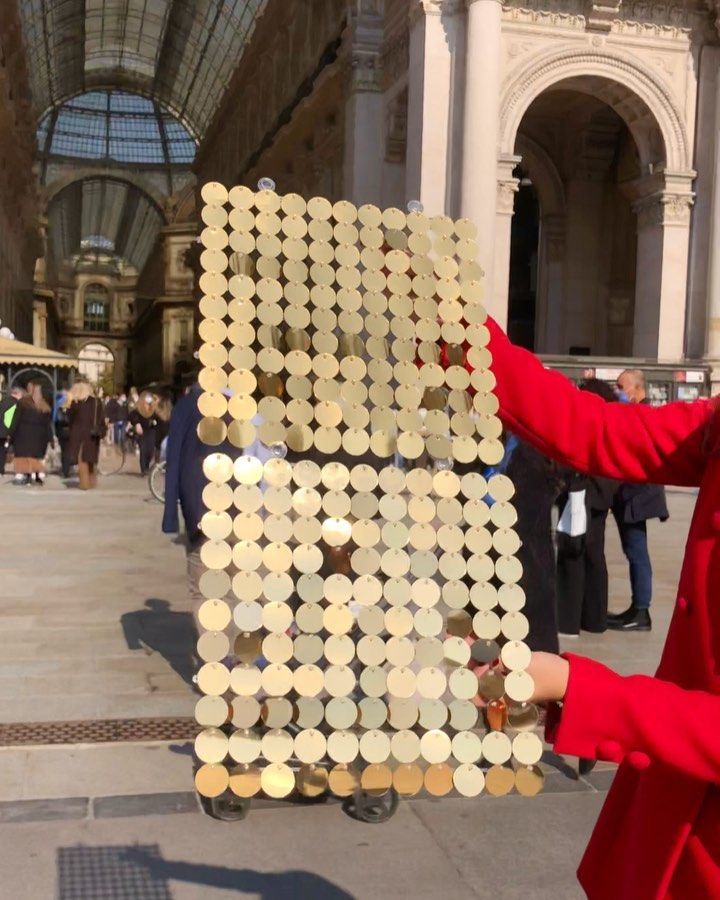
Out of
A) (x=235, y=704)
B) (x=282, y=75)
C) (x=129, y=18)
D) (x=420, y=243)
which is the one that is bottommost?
(x=235, y=704)

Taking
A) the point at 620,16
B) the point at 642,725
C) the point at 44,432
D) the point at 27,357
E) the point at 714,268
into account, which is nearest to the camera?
the point at 642,725

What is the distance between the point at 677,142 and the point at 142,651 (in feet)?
60.2

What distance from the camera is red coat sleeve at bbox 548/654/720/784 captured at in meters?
1.57

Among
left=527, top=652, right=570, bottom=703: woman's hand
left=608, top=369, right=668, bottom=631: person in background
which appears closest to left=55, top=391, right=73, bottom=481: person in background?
left=608, top=369, right=668, bottom=631: person in background

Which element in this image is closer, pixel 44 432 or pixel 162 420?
pixel 44 432

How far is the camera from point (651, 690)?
158cm

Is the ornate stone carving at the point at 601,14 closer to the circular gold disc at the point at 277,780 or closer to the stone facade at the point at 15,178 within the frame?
the stone facade at the point at 15,178

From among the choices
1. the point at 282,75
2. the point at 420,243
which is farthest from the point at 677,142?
the point at 420,243

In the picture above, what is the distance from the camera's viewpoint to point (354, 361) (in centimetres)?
198

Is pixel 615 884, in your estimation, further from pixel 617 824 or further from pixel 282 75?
pixel 282 75

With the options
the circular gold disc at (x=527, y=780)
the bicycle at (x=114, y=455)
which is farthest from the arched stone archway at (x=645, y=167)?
the circular gold disc at (x=527, y=780)

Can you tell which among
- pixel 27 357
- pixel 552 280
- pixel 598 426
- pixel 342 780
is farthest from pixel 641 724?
pixel 552 280

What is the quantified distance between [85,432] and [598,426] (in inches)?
649

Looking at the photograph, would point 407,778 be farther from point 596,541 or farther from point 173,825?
point 596,541
